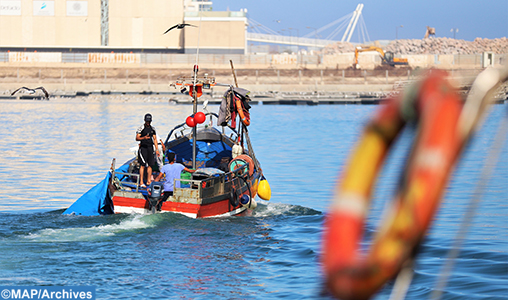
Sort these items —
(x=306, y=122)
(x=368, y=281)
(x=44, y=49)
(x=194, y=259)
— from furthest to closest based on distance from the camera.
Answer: (x=44, y=49)
(x=306, y=122)
(x=194, y=259)
(x=368, y=281)

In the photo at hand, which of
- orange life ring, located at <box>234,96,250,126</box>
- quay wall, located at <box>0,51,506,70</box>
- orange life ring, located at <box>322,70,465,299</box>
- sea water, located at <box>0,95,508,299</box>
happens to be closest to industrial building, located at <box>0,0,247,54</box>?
quay wall, located at <box>0,51,506,70</box>

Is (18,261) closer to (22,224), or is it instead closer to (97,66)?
(22,224)

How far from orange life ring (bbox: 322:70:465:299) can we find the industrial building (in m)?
103

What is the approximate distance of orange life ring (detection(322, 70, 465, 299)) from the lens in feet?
5.43

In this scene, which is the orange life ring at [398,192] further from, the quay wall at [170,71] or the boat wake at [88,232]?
the quay wall at [170,71]

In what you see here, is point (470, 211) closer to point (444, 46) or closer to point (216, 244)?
point (216, 244)

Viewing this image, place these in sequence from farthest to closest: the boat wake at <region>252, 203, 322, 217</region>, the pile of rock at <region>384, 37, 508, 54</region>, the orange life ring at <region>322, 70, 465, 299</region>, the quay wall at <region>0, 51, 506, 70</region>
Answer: the pile of rock at <region>384, 37, 508, 54</region>
the quay wall at <region>0, 51, 506, 70</region>
the boat wake at <region>252, 203, 322, 217</region>
the orange life ring at <region>322, 70, 465, 299</region>

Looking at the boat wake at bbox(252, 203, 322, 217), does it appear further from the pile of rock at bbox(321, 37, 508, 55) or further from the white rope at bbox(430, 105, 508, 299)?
the pile of rock at bbox(321, 37, 508, 55)

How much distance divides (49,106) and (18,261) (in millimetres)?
61592

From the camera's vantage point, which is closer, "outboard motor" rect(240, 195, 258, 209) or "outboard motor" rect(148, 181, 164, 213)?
"outboard motor" rect(148, 181, 164, 213)

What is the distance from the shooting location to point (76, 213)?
49.2 feet

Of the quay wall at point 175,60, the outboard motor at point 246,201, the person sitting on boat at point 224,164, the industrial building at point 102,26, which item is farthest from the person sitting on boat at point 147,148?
the industrial building at point 102,26

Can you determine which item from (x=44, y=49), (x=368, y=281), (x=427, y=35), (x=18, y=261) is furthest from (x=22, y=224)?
(x=427, y=35)

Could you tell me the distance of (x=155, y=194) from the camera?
43.7 feet
